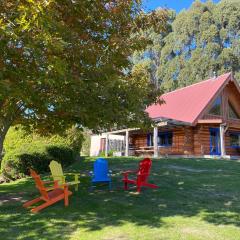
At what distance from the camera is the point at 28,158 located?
1547 centimetres

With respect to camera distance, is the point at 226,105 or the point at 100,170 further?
the point at 226,105

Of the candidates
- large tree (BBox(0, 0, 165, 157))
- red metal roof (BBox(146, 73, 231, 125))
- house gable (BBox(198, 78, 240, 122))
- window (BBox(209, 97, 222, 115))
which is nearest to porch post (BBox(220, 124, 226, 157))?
house gable (BBox(198, 78, 240, 122))

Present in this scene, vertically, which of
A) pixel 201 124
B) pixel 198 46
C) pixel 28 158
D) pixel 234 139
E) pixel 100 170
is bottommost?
pixel 100 170

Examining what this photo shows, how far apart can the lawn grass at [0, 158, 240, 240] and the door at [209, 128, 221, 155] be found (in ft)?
55.0

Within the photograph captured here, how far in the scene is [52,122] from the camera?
36.3 feet

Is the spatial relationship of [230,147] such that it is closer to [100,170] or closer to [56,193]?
[100,170]

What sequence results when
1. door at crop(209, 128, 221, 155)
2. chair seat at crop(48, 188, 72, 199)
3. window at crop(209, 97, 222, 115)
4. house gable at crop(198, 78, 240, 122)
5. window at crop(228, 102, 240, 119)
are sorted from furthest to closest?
window at crop(228, 102, 240, 119) < window at crop(209, 97, 222, 115) < door at crop(209, 128, 221, 155) < house gable at crop(198, 78, 240, 122) < chair seat at crop(48, 188, 72, 199)

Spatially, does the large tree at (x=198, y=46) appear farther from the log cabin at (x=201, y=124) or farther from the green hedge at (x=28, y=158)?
the green hedge at (x=28, y=158)

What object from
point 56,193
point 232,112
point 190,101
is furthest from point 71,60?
point 232,112

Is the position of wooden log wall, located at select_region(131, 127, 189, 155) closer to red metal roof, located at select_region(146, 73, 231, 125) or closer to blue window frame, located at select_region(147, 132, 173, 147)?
blue window frame, located at select_region(147, 132, 173, 147)

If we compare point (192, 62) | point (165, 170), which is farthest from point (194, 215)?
point (192, 62)

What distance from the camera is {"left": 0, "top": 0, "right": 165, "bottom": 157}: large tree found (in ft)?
20.1

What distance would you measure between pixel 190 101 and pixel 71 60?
21.7 meters

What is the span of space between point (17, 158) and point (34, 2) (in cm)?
1041
